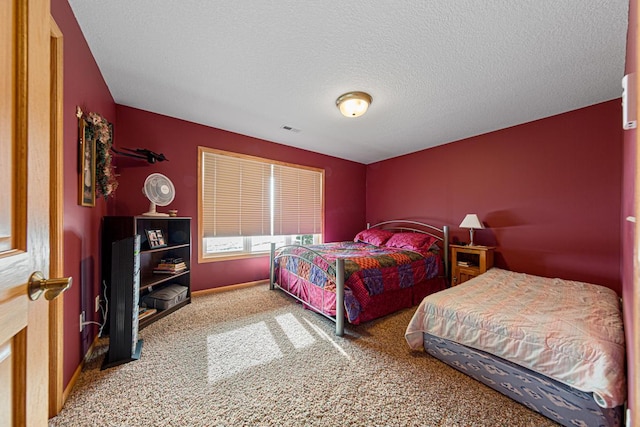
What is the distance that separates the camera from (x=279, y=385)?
1646 mm

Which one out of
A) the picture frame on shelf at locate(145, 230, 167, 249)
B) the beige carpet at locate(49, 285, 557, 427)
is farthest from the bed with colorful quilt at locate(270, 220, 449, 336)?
the picture frame on shelf at locate(145, 230, 167, 249)

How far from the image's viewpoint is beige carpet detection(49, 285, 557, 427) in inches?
54.7

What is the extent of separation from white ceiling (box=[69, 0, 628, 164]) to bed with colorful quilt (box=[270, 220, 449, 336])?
1.76 metres

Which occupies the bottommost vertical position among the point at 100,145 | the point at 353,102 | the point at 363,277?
the point at 363,277

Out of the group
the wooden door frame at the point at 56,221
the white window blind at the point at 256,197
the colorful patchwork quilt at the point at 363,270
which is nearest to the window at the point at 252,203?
the white window blind at the point at 256,197

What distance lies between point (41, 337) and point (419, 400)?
187cm

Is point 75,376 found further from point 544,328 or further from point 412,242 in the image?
point 412,242

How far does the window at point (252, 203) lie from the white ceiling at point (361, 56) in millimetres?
826

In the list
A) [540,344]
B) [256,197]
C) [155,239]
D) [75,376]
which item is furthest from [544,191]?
[75,376]

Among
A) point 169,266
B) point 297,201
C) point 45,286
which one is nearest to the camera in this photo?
point 45,286

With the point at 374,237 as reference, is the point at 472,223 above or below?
above

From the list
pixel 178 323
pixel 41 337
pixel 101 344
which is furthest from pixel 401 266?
pixel 101 344

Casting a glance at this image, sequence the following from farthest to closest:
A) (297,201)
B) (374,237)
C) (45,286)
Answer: (297,201) < (374,237) < (45,286)

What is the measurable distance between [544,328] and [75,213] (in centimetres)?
328
